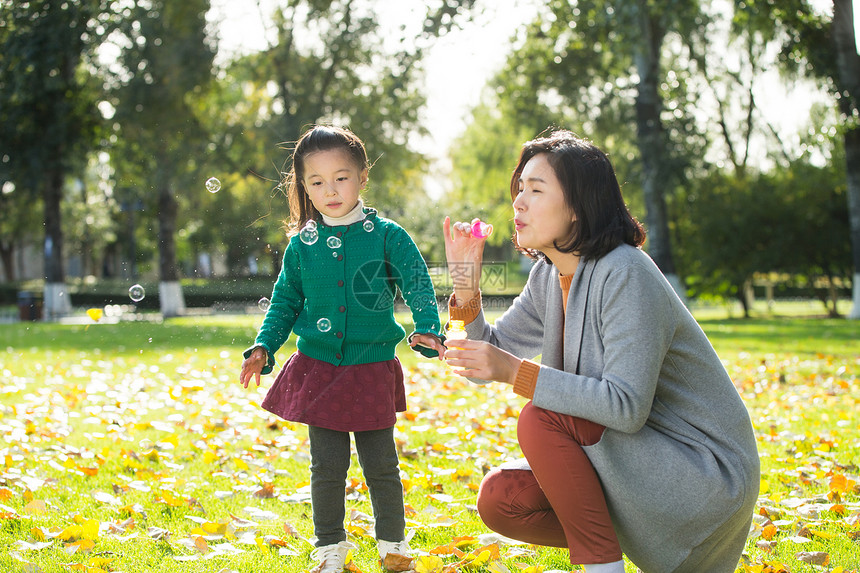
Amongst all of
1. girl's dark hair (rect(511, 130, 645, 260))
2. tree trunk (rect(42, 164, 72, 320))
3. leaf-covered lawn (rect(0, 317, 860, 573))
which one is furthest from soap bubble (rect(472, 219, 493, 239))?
tree trunk (rect(42, 164, 72, 320))

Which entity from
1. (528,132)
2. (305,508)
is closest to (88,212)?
(528,132)

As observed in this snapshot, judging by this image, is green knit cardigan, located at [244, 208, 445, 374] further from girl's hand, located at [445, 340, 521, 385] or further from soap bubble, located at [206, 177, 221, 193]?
soap bubble, located at [206, 177, 221, 193]

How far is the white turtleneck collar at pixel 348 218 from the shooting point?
3041mm

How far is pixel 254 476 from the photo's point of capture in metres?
4.14

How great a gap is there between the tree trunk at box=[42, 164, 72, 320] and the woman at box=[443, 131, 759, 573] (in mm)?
19338

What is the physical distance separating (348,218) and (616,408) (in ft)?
4.39

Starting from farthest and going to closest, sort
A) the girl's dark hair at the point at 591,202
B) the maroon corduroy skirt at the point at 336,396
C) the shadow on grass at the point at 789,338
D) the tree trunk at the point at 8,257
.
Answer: the tree trunk at the point at 8,257
the shadow on grass at the point at 789,338
the maroon corduroy skirt at the point at 336,396
the girl's dark hair at the point at 591,202

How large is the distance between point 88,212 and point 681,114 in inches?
1242

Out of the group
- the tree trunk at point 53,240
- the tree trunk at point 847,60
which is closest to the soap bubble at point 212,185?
the tree trunk at point 847,60

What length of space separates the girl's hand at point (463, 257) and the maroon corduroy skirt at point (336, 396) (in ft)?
1.42

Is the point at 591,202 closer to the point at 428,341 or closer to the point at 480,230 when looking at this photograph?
the point at 480,230

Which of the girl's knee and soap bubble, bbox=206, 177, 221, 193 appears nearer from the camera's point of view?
the girl's knee

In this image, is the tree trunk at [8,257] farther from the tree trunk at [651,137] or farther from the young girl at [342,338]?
the young girl at [342,338]

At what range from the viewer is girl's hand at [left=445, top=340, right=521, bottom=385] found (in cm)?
228
